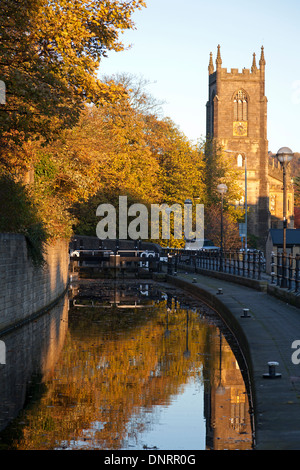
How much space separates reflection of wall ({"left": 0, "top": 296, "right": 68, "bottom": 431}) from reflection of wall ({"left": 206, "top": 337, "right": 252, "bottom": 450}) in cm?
235

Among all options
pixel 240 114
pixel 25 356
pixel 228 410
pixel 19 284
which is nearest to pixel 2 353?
pixel 25 356

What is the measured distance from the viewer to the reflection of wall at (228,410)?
716cm

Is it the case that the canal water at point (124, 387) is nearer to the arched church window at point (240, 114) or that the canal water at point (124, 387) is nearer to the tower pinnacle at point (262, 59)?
the arched church window at point (240, 114)

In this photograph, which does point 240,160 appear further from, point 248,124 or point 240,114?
point 240,114

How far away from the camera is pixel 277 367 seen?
32.1 feet

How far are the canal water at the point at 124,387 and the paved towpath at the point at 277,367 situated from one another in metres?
0.33

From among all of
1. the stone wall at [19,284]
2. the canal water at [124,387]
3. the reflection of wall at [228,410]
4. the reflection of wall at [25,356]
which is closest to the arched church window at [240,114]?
the stone wall at [19,284]

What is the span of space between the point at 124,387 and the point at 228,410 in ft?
5.89

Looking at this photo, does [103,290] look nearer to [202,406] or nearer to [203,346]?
[203,346]

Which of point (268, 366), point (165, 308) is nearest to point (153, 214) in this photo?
point (165, 308)

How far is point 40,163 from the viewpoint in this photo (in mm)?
31078

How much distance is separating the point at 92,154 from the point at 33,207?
1328 cm

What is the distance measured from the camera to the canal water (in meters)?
7.30

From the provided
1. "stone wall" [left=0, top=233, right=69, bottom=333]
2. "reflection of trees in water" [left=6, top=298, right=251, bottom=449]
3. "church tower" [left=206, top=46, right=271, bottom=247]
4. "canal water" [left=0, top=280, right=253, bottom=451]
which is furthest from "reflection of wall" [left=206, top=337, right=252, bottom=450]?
"church tower" [left=206, top=46, right=271, bottom=247]
